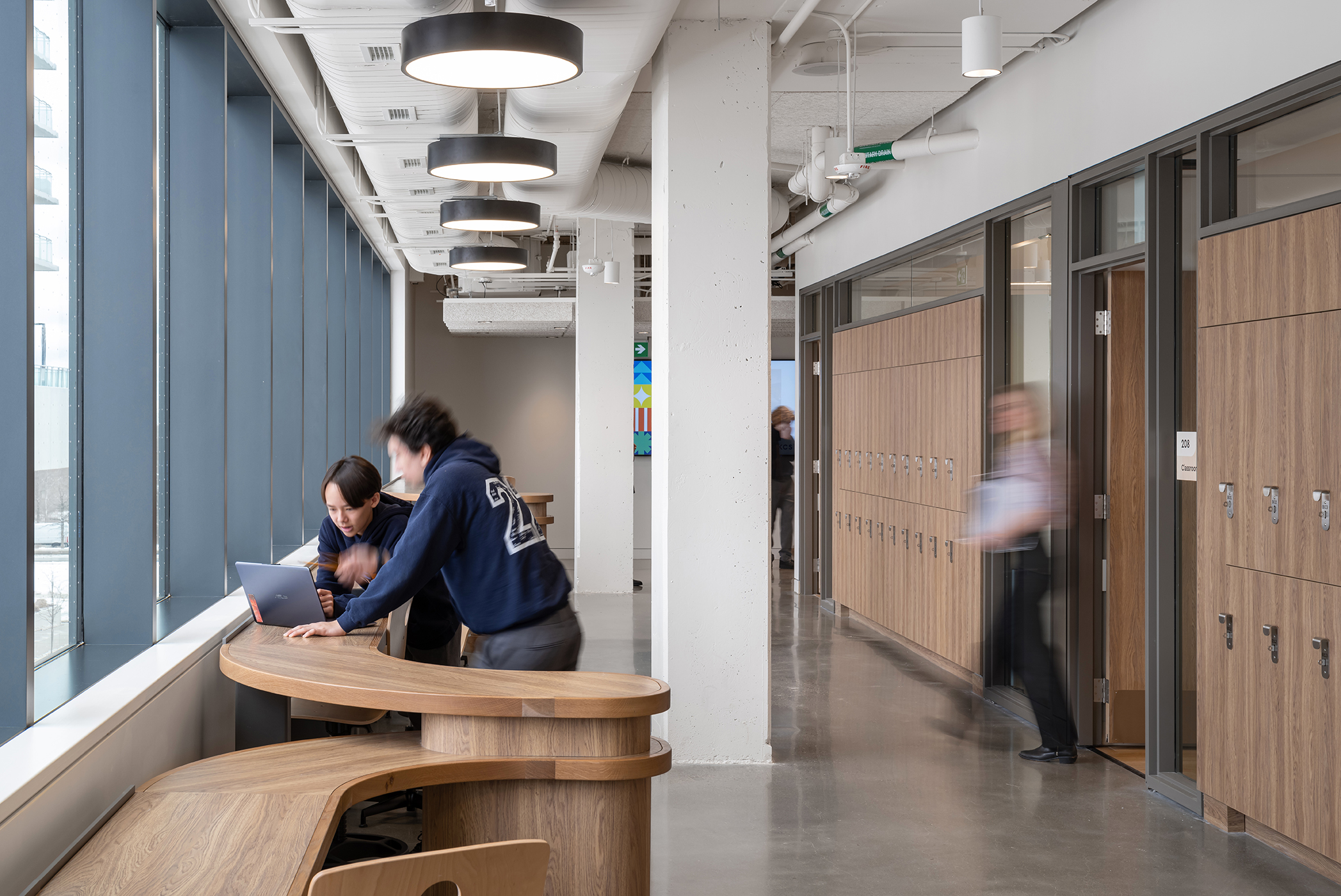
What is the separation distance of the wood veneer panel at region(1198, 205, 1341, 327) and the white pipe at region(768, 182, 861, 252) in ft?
6.06

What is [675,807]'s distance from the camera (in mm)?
4398

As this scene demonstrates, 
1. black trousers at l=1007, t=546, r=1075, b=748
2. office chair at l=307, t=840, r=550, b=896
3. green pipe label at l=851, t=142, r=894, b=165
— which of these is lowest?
black trousers at l=1007, t=546, r=1075, b=748

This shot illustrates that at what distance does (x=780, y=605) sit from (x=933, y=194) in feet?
Result: 13.1

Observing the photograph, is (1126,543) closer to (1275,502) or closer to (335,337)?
(1275,502)

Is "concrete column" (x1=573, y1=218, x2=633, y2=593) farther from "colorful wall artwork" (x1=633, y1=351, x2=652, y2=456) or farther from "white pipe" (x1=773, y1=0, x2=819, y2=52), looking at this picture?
"white pipe" (x1=773, y1=0, x2=819, y2=52)

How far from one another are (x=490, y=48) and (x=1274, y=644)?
10.8 ft

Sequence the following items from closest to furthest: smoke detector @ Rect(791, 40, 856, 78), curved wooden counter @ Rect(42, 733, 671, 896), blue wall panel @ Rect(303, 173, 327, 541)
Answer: curved wooden counter @ Rect(42, 733, 671, 896), smoke detector @ Rect(791, 40, 856, 78), blue wall panel @ Rect(303, 173, 327, 541)

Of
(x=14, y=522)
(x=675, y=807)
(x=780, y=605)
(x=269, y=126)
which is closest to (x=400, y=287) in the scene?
(x=780, y=605)

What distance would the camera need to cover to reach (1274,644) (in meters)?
3.79

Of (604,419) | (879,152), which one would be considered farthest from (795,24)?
(604,419)

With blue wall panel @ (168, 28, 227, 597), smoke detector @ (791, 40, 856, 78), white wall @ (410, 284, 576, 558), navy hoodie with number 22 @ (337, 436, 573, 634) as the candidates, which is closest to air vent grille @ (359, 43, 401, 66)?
blue wall panel @ (168, 28, 227, 597)

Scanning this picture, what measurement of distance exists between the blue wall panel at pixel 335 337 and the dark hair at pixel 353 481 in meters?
4.67

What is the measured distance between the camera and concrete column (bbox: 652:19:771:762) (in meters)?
4.99

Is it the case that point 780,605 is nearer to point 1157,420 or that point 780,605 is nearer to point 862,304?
point 862,304
